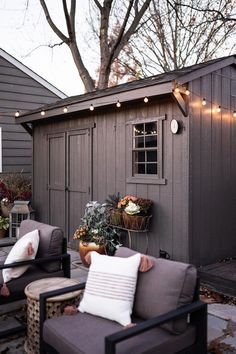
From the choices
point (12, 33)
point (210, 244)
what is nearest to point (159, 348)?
point (210, 244)

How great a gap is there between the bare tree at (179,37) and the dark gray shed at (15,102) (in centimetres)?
487

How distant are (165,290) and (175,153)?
2537 millimetres

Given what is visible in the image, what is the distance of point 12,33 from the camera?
10.9 metres

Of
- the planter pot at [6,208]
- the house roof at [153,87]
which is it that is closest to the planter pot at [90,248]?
the house roof at [153,87]

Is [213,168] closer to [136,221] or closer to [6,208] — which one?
[136,221]

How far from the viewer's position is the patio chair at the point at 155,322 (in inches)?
83.2

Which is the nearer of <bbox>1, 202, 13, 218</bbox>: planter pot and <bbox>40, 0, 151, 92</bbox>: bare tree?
<bbox>1, 202, 13, 218</bbox>: planter pot

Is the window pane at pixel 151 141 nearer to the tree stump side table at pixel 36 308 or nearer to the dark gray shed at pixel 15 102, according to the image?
the tree stump side table at pixel 36 308

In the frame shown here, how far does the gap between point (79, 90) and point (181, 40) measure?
5.41 m

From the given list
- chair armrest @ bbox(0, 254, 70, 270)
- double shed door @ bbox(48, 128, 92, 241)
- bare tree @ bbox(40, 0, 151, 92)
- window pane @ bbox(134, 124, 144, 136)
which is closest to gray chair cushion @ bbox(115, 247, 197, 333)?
chair armrest @ bbox(0, 254, 70, 270)

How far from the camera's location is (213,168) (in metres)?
4.75

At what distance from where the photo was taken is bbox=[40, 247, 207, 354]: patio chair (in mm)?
2113

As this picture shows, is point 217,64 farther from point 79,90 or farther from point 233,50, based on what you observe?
point 79,90

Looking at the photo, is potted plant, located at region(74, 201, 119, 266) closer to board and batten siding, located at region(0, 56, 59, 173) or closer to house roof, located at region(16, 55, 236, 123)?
house roof, located at region(16, 55, 236, 123)
